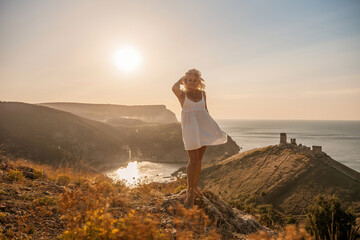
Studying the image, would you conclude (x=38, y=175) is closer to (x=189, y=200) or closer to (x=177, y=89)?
(x=189, y=200)

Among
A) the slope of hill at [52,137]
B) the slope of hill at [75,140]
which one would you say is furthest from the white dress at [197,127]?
the slope of hill at [52,137]

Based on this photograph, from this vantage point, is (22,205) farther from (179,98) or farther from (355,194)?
(355,194)

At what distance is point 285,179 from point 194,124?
29480 mm

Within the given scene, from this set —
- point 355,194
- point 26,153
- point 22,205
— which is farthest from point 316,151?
point 26,153

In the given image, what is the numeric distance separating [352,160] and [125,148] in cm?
7792

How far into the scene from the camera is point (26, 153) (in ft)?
163

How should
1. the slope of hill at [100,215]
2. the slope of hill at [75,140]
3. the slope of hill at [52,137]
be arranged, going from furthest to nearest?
the slope of hill at [75,140], the slope of hill at [52,137], the slope of hill at [100,215]

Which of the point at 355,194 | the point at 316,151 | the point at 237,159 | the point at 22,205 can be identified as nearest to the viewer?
the point at 22,205

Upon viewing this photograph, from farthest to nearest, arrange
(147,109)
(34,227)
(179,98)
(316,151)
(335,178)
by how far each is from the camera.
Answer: (147,109)
(316,151)
(335,178)
(179,98)
(34,227)

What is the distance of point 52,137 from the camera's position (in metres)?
60.5

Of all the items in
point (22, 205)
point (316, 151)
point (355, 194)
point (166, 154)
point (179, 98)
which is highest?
point (179, 98)

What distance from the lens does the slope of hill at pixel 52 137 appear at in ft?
168

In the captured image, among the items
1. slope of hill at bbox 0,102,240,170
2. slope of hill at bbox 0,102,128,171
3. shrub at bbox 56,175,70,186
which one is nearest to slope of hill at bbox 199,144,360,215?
shrub at bbox 56,175,70,186

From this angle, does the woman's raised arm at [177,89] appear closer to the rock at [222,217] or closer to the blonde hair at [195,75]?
the blonde hair at [195,75]
